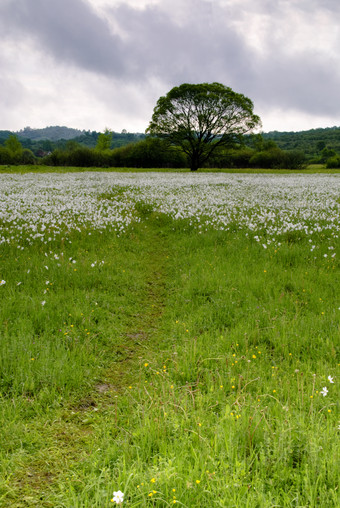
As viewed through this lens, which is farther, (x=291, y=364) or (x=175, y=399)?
(x=291, y=364)

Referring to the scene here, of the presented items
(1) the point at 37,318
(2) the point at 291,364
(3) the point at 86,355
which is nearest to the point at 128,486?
(3) the point at 86,355

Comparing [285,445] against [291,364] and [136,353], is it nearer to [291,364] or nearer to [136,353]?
[291,364]

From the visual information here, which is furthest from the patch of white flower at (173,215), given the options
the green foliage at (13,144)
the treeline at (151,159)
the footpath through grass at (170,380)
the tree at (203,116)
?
the green foliage at (13,144)

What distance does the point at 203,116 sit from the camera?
49.2 metres

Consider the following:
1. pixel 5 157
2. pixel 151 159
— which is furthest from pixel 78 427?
pixel 5 157

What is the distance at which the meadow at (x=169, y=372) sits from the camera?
2398mm

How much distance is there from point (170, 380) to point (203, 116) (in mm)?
51600

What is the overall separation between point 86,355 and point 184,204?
11.9 meters

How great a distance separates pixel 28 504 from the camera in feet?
7.97

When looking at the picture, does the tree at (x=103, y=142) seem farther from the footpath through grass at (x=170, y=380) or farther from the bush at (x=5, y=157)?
the footpath through grass at (x=170, y=380)

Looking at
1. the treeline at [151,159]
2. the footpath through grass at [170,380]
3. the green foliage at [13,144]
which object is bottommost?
the footpath through grass at [170,380]

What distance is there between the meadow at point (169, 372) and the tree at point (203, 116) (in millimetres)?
43947

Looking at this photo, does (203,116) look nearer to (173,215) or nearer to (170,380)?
(173,215)

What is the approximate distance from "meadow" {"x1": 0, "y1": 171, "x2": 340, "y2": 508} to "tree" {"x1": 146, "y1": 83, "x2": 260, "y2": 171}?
1730 inches
